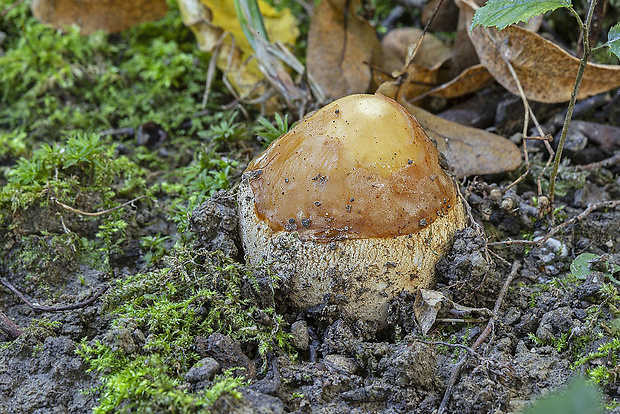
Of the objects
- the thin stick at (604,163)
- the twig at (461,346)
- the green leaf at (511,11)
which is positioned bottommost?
the thin stick at (604,163)

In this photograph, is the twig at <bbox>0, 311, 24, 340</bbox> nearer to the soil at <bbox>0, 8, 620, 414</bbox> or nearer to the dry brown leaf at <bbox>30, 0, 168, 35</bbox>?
the soil at <bbox>0, 8, 620, 414</bbox>

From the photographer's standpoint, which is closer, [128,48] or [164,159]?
[164,159]

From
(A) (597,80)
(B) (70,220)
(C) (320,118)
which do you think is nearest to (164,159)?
(B) (70,220)

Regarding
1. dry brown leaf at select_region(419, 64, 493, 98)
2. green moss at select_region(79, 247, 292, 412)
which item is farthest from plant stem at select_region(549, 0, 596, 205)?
green moss at select_region(79, 247, 292, 412)

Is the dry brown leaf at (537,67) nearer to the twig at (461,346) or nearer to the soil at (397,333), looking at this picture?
the soil at (397,333)

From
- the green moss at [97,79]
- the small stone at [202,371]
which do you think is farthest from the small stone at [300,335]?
the green moss at [97,79]

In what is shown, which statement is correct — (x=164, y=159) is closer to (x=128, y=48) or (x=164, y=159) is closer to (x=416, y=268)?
(x=128, y=48)
